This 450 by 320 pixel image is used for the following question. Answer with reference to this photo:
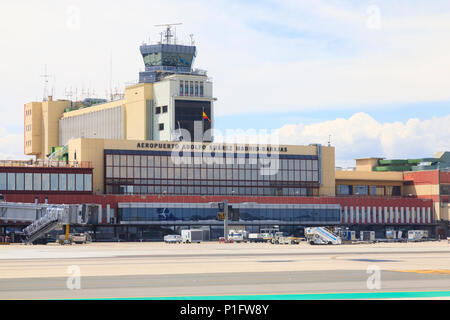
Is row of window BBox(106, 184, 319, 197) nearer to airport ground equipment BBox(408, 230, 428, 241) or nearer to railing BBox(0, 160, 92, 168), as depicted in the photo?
railing BBox(0, 160, 92, 168)

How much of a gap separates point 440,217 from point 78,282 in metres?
141

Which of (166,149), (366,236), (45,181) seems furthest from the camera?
(166,149)

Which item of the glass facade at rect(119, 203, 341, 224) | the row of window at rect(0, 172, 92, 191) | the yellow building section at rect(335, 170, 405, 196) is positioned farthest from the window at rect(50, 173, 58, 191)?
the yellow building section at rect(335, 170, 405, 196)

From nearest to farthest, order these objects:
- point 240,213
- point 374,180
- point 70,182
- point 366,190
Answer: point 70,182 < point 240,213 < point 374,180 < point 366,190

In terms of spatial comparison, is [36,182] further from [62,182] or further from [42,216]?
[42,216]

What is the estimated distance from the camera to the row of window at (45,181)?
141125 millimetres

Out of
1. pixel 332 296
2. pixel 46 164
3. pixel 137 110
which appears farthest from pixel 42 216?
pixel 332 296

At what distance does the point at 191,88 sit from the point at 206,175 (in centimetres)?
2922

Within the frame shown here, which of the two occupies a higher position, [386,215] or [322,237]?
[386,215]

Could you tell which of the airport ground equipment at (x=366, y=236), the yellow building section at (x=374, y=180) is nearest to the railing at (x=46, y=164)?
the airport ground equipment at (x=366, y=236)

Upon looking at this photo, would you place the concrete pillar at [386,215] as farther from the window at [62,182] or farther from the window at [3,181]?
the window at [3,181]

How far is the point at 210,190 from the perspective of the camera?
167m
